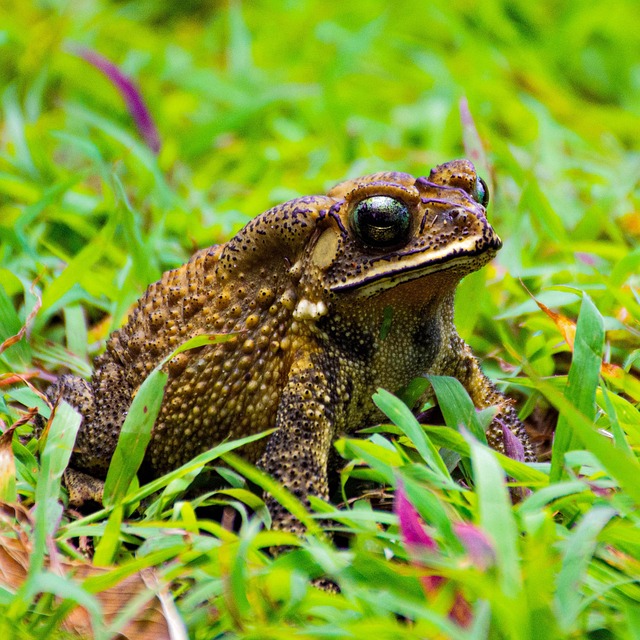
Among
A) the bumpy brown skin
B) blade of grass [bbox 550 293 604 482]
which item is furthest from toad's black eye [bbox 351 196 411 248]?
blade of grass [bbox 550 293 604 482]

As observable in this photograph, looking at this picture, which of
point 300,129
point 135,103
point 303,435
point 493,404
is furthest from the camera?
point 300,129

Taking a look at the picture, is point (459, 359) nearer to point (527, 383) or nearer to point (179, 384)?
point (527, 383)

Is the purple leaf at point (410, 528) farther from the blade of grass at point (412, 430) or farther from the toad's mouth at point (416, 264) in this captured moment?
the toad's mouth at point (416, 264)

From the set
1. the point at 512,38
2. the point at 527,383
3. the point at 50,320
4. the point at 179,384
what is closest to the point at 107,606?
the point at 179,384

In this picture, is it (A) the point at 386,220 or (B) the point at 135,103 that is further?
(B) the point at 135,103

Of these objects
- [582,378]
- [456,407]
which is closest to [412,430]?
[456,407]

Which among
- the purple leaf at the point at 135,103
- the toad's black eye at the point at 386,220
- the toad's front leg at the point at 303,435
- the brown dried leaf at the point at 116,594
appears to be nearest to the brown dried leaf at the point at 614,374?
the toad's black eye at the point at 386,220

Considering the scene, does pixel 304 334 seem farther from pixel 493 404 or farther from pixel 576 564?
pixel 576 564
